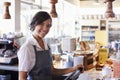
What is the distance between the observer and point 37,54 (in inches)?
84.3

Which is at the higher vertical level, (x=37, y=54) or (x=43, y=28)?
(x=43, y=28)

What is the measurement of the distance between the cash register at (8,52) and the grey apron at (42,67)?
2.21ft

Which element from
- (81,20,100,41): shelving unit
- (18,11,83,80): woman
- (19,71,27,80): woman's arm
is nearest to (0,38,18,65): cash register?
(18,11,83,80): woman

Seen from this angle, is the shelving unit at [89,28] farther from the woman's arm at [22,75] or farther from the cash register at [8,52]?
the woman's arm at [22,75]

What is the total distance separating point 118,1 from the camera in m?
9.52

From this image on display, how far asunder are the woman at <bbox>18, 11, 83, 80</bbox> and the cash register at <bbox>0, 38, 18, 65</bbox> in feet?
2.18

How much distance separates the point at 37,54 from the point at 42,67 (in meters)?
0.14

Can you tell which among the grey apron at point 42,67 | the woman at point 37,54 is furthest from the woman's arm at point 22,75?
the grey apron at point 42,67

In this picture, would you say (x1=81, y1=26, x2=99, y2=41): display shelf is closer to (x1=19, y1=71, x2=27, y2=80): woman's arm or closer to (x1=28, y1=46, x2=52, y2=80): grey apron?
(x1=28, y1=46, x2=52, y2=80): grey apron

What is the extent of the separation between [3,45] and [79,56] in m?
1.07

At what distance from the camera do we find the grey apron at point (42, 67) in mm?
2129

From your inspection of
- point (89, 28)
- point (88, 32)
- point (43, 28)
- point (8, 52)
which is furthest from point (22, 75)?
point (88, 32)

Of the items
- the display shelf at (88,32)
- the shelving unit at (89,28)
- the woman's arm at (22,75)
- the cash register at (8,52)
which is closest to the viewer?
the woman's arm at (22,75)

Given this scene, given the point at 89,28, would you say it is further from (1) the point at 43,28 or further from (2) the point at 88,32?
(1) the point at 43,28
